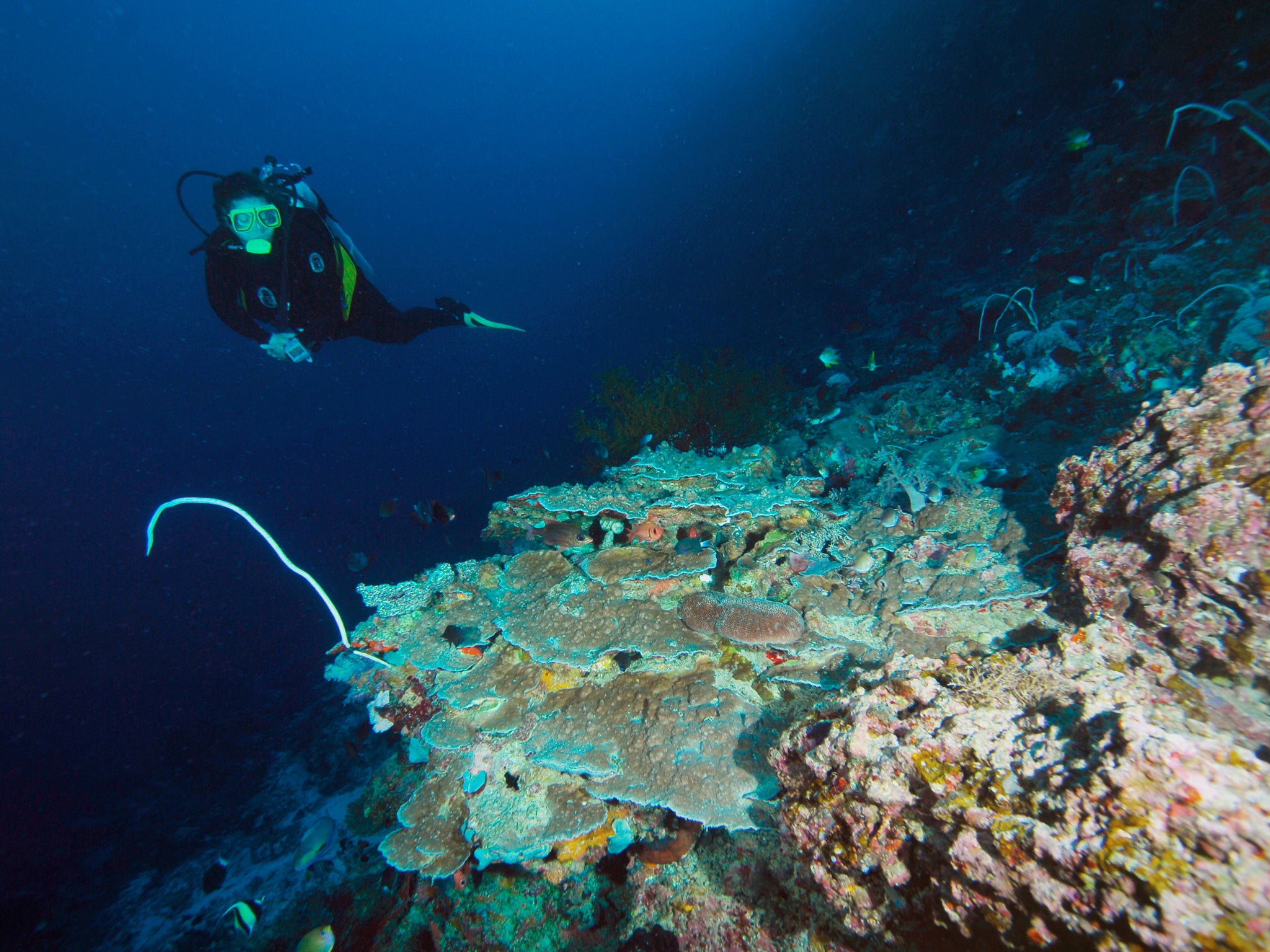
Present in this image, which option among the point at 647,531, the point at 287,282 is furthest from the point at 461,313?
the point at 647,531

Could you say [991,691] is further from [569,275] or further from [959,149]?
[569,275]

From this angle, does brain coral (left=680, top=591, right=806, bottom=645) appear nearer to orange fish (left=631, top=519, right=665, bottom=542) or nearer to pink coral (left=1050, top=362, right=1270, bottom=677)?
orange fish (left=631, top=519, right=665, bottom=542)

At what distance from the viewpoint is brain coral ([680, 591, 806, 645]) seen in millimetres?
2910

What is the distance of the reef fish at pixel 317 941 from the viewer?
11.1ft

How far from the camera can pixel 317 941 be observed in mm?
3396

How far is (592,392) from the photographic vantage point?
8727mm

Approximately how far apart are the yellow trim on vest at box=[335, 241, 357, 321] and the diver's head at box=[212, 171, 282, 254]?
2.51 ft

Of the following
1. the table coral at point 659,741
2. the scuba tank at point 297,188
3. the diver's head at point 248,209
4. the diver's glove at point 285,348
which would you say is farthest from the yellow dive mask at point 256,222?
the table coral at point 659,741

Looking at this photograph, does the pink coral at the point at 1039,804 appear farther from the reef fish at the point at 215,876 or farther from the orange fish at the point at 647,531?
the reef fish at the point at 215,876

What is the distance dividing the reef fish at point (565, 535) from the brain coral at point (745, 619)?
1.17 m

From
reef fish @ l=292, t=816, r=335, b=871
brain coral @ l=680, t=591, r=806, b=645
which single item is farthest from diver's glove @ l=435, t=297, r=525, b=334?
reef fish @ l=292, t=816, r=335, b=871

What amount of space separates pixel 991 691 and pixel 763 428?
6390mm

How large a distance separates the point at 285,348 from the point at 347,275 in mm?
2039

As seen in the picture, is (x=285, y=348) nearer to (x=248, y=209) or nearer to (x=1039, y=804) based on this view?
(x=248, y=209)
